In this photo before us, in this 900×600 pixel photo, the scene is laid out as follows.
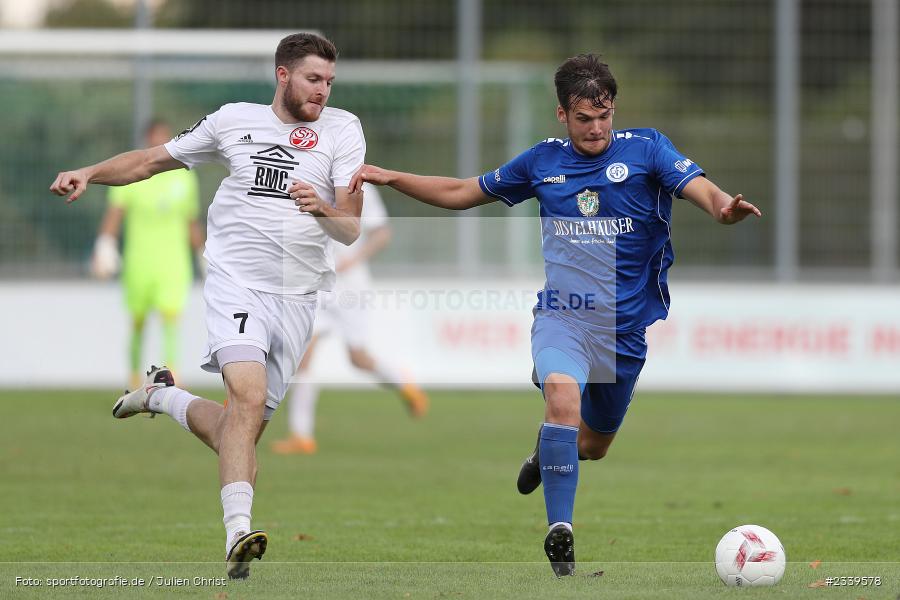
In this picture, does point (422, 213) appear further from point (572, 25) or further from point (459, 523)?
point (459, 523)

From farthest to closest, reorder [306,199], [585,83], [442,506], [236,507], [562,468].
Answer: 1. [442,506]
2. [585,83]
3. [562,468]
4. [306,199]
5. [236,507]

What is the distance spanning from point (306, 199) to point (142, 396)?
1.60 meters

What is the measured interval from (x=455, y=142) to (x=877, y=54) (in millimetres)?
5319

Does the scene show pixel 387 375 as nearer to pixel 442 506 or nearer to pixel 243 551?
pixel 442 506

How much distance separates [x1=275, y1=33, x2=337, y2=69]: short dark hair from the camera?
6.96 m

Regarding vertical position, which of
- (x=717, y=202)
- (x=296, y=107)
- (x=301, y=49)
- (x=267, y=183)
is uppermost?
(x=301, y=49)

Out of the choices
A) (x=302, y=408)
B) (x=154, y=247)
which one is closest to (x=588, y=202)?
(x=302, y=408)

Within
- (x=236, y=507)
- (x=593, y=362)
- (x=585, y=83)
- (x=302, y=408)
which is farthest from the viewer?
(x=302, y=408)

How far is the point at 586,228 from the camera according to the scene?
280 inches

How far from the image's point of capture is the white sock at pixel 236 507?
20.9 ft

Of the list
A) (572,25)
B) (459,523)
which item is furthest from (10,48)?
(459,523)

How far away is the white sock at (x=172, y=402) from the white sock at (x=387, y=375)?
5554mm

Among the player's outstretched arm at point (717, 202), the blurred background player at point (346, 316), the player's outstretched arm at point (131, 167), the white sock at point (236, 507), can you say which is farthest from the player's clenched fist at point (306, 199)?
the blurred background player at point (346, 316)

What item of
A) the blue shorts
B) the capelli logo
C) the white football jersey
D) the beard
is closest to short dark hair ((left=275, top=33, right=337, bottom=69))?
the beard
